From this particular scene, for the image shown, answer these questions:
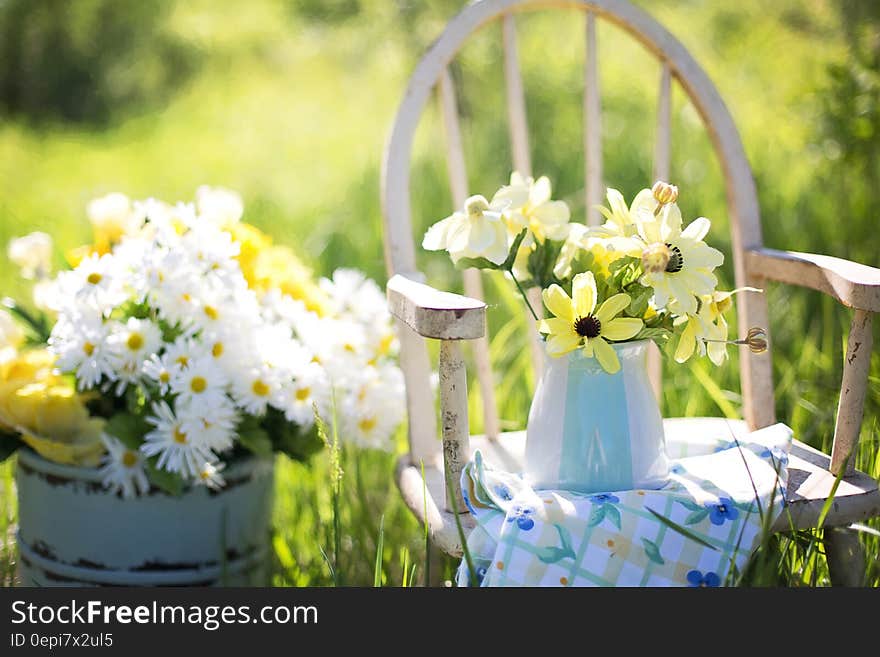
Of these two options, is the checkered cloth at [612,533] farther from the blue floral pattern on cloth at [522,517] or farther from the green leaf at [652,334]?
the green leaf at [652,334]

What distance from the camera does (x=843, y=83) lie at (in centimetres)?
179

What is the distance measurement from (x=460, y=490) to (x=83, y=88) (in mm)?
4007

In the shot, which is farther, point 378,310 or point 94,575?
point 378,310

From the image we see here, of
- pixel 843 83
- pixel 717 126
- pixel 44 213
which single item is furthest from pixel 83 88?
pixel 717 126

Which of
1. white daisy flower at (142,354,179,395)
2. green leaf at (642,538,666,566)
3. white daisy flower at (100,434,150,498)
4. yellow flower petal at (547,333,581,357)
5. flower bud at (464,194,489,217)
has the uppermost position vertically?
flower bud at (464,194,489,217)

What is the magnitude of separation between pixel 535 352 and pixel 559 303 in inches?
16.2

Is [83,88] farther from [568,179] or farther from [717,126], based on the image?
[717,126]

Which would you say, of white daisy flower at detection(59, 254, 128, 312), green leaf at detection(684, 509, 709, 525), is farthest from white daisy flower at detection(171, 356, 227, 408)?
green leaf at detection(684, 509, 709, 525)

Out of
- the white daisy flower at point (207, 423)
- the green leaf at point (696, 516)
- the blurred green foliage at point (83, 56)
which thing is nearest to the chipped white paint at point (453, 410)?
the green leaf at point (696, 516)

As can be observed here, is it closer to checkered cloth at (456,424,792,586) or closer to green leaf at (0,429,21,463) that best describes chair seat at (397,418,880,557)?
checkered cloth at (456,424,792,586)

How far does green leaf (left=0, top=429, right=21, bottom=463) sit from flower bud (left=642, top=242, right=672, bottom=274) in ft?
2.61

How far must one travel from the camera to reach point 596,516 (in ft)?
2.84

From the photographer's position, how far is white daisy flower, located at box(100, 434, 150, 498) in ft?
3.62

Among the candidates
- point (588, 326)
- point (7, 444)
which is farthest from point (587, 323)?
point (7, 444)
